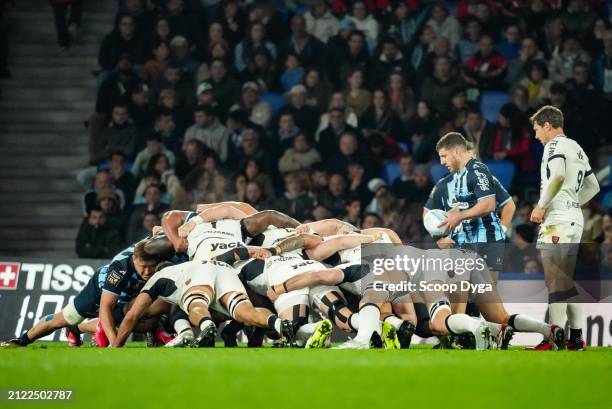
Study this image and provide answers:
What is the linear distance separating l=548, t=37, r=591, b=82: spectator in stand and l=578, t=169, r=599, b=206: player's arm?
6959 millimetres

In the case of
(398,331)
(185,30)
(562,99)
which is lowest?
(398,331)

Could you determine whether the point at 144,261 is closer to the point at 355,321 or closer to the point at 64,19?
the point at 355,321

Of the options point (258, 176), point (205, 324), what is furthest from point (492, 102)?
point (205, 324)

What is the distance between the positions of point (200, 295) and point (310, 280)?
990mm

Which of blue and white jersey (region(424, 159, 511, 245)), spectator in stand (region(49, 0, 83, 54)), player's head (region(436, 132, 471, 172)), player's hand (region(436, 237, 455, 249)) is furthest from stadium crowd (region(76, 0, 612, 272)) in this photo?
player's head (region(436, 132, 471, 172))

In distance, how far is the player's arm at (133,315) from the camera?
1021cm

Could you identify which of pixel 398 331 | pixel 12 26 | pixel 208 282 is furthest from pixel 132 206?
pixel 398 331

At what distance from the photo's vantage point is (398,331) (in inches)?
378

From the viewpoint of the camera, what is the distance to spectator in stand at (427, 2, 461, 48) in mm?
17672

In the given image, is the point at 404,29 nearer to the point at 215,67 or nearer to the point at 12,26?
the point at 215,67

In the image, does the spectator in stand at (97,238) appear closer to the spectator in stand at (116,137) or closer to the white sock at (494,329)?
the spectator in stand at (116,137)

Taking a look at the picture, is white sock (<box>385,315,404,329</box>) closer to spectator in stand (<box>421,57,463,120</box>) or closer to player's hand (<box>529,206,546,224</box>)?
player's hand (<box>529,206,546,224</box>)

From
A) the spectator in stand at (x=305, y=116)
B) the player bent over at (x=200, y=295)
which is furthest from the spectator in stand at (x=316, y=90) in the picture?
the player bent over at (x=200, y=295)

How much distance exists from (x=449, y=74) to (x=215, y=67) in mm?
3573
